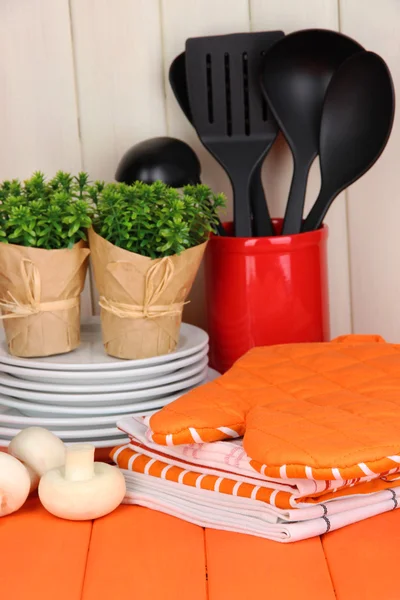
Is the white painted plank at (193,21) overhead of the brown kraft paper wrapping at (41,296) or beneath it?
overhead

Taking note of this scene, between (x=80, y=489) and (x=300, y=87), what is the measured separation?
0.53m

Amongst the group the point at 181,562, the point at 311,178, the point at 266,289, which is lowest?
the point at 181,562

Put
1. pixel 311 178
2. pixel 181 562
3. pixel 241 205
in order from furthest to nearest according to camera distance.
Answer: pixel 311 178, pixel 241 205, pixel 181 562

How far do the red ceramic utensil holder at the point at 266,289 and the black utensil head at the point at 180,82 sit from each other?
0.17 metres

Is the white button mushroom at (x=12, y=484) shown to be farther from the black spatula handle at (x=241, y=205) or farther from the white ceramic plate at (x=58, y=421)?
the black spatula handle at (x=241, y=205)

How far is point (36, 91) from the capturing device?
1.02 meters

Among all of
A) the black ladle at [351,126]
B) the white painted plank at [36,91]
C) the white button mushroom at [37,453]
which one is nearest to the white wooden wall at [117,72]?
the white painted plank at [36,91]

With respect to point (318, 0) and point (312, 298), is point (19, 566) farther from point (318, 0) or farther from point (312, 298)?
point (318, 0)

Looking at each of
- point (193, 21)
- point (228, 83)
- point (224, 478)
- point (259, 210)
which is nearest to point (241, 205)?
point (259, 210)

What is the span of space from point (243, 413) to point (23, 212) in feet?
0.89

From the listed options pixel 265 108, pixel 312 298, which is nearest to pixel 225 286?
pixel 312 298

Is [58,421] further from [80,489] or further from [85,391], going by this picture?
[80,489]

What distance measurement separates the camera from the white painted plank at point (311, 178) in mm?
1013

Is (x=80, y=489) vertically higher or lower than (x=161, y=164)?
lower
